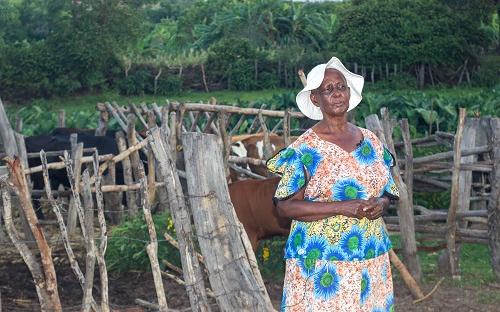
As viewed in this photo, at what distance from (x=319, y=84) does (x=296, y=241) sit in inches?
25.0

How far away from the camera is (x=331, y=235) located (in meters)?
3.68

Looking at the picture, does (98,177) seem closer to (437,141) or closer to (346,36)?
(437,141)

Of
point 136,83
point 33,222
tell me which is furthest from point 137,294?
point 136,83

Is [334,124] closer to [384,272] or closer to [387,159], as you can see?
[387,159]

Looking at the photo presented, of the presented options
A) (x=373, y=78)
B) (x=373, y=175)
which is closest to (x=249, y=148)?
(x=373, y=175)

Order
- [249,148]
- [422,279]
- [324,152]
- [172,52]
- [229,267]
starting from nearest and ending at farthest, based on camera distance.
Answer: [324,152] < [229,267] < [422,279] < [249,148] < [172,52]

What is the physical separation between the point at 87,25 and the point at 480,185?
82.7 feet

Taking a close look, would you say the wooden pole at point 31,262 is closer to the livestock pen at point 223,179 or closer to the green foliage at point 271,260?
the livestock pen at point 223,179

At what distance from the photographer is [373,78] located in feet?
103

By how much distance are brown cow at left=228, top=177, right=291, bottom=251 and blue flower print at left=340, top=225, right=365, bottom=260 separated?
347cm

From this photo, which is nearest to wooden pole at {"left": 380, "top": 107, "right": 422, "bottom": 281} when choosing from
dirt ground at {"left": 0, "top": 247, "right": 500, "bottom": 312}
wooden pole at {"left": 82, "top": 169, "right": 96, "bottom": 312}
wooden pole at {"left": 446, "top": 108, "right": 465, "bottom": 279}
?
dirt ground at {"left": 0, "top": 247, "right": 500, "bottom": 312}

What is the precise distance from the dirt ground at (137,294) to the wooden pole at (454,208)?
0.18 m

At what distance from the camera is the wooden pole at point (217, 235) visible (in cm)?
445

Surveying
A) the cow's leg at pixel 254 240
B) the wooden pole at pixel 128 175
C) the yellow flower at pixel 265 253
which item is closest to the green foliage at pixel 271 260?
the yellow flower at pixel 265 253
